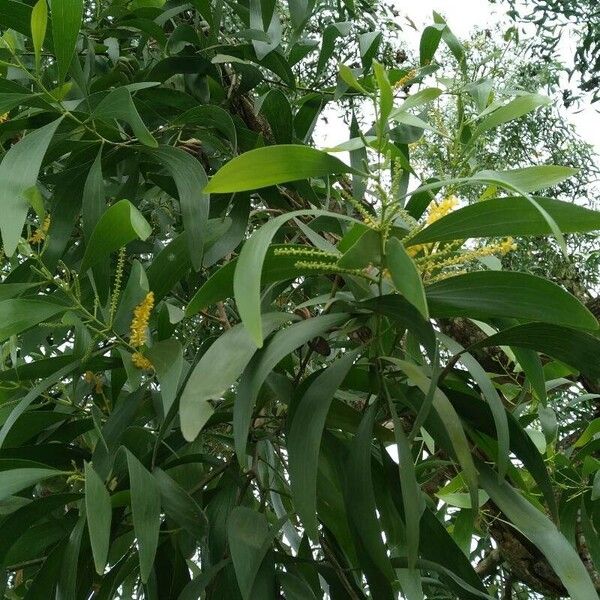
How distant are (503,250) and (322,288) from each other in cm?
46

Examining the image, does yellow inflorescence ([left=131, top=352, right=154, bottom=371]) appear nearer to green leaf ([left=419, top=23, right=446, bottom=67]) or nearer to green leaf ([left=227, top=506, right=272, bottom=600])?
green leaf ([left=227, top=506, right=272, bottom=600])

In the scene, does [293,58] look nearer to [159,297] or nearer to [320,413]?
[159,297]

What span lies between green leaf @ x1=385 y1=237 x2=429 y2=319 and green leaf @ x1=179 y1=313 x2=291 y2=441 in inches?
4.9

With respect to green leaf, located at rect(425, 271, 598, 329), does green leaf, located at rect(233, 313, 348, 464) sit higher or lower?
lower

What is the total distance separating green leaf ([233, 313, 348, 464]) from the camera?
62cm

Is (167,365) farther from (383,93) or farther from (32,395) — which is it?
(383,93)

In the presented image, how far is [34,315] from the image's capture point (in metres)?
0.75

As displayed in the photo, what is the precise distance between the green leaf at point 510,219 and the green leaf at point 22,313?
1.04 ft

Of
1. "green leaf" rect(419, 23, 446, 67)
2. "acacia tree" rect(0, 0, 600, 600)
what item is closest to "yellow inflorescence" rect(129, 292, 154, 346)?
"acacia tree" rect(0, 0, 600, 600)

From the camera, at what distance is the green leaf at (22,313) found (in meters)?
0.73

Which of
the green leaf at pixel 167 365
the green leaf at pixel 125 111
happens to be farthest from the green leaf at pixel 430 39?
the green leaf at pixel 167 365

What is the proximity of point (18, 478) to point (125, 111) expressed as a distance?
31 cm

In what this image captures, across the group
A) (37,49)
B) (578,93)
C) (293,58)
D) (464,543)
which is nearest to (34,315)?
(37,49)

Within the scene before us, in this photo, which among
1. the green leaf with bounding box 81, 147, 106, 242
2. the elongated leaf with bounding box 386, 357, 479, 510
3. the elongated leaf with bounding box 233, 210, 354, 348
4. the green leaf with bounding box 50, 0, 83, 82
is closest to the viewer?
the elongated leaf with bounding box 233, 210, 354, 348
